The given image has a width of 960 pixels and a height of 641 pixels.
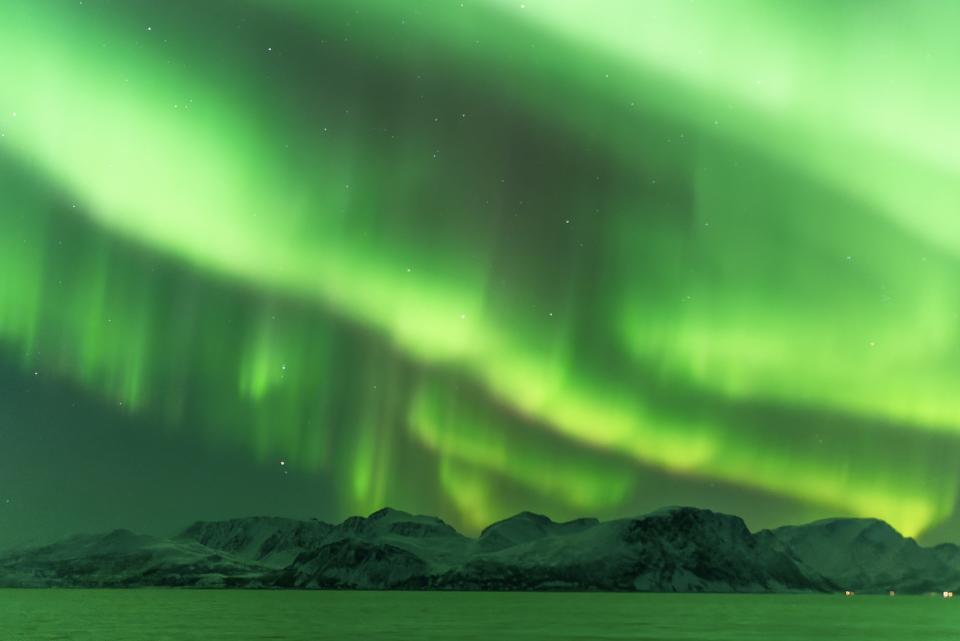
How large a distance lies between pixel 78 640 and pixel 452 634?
42.6 metres

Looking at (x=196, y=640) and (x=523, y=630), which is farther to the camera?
(x=523, y=630)

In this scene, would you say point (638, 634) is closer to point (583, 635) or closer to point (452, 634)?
point (583, 635)

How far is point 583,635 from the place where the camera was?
5157 inches

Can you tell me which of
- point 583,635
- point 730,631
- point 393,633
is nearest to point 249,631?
point 393,633

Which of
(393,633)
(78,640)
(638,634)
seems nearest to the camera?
(78,640)

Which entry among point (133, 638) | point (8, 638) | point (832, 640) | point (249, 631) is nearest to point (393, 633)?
point (249, 631)

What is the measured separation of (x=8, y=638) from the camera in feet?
362

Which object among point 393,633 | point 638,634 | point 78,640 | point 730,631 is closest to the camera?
point 78,640

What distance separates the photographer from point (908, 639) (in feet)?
468

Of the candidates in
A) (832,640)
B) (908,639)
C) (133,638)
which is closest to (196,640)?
(133,638)

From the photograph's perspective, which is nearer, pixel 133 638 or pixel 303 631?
pixel 133 638

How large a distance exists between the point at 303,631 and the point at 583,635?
33.0m

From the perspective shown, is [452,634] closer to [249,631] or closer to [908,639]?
[249,631]

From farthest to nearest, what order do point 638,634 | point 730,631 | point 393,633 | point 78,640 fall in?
1. point 730,631
2. point 638,634
3. point 393,633
4. point 78,640
